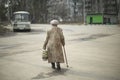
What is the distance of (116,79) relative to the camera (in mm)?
8031

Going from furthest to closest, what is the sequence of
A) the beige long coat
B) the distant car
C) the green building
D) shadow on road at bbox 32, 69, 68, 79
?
the green building, the distant car, the beige long coat, shadow on road at bbox 32, 69, 68, 79

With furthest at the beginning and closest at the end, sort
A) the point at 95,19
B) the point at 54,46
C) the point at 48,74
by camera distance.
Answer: the point at 95,19 → the point at 54,46 → the point at 48,74

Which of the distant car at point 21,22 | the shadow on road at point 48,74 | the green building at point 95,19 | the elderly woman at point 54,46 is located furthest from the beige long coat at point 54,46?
the green building at point 95,19

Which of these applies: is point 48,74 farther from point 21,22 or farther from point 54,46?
point 21,22

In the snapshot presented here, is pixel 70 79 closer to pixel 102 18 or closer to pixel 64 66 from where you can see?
pixel 64 66

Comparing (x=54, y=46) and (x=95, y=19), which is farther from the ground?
(x=54, y=46)

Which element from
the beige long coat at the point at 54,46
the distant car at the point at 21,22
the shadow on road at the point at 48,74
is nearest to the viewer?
the shadow on road at the point at 48,74

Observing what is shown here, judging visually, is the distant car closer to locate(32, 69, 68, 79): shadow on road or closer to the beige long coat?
the beige long coat

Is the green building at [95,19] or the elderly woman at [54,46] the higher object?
the elderly woman at [54,46]

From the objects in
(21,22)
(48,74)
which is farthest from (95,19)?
(48,74)

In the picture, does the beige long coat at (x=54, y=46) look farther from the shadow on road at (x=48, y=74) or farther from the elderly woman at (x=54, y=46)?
the shadow on road at (x=48, y=74)


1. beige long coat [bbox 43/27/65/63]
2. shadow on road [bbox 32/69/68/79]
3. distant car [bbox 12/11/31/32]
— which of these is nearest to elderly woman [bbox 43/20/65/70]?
beige long coat [bbox 43/27/65/63]

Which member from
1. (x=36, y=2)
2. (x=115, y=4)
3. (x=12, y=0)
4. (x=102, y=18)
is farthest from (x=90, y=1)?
(x=102, y=18)

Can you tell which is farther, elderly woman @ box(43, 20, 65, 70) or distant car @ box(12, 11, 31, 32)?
distant car @ box(12, 11, 31, 32)
